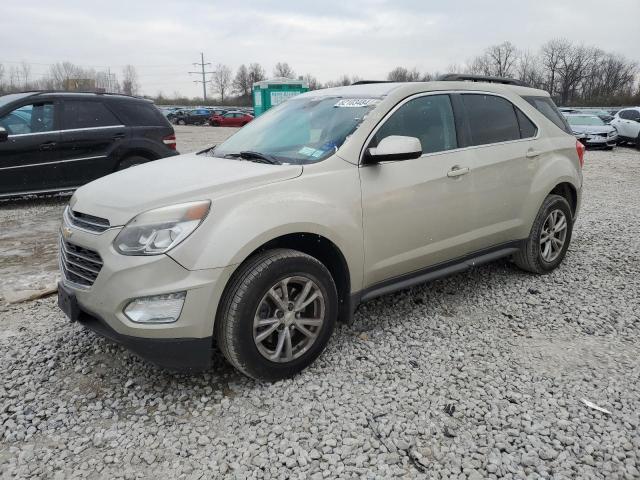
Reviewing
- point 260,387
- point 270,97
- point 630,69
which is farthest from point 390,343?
point 630,69

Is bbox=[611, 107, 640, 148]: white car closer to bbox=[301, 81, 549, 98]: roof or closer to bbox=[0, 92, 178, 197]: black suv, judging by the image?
bbox=[301, 81, 549, 98]: roof

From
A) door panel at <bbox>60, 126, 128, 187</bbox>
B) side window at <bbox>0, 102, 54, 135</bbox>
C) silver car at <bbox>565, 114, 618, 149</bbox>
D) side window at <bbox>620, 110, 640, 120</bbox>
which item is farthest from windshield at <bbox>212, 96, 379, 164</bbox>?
side window at <bbox>620, 110, 640, 120</bbox>

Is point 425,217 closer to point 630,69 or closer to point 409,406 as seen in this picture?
point 409,406

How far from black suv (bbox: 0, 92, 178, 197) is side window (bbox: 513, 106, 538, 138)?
5881 mm

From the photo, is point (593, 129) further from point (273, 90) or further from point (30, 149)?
point (30, 149)

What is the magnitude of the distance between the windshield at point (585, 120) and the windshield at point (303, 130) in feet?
60.7

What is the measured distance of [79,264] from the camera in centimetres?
287

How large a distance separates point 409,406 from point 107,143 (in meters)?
6.84

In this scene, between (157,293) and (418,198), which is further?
(418,198)

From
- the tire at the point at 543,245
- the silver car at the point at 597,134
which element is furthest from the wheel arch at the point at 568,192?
the silver car at the point at 597,134

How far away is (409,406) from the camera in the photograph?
9.14 feet

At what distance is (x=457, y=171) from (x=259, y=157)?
147 centimetres

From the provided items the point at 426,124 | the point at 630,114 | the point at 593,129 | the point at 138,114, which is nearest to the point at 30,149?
the point at 138,114

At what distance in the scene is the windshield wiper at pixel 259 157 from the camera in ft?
10.8
